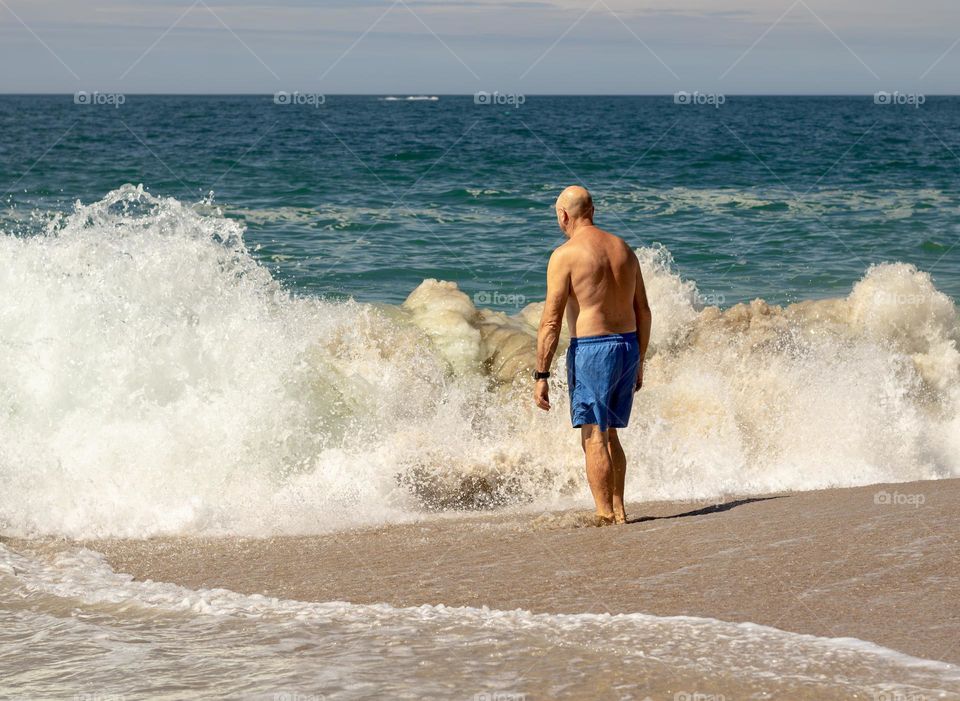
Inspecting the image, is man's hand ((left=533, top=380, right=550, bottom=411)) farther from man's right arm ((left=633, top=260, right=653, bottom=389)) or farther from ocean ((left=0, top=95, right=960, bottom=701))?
ocean ((left=0, top=95, right=960, bottom=701))

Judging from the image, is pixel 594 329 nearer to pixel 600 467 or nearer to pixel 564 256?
pixel 564 256

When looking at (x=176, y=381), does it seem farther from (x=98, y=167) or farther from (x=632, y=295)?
(x=98, y=167)

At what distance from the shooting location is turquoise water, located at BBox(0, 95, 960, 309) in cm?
1292

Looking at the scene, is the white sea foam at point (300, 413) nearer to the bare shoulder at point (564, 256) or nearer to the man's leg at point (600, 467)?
the man's leg at point (600, 467)

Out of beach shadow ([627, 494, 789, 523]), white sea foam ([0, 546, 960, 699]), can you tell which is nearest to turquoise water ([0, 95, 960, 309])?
beach shadow ([627, 494, 789, 523])

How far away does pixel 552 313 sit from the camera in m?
5.02

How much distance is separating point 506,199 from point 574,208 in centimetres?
1345

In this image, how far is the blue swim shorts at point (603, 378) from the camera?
505cm

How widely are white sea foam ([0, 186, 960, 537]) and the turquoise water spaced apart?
355 centimetres

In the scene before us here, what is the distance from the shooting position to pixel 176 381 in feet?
22.3

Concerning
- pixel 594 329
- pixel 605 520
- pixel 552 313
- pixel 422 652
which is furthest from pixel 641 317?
pixel 422 652

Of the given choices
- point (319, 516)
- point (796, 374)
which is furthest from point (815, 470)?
point (319, 516)

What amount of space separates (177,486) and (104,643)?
7.93 feet

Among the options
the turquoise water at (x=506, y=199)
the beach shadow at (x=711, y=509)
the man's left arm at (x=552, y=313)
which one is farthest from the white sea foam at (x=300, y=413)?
the turquoise water at (x=506, y=199)
